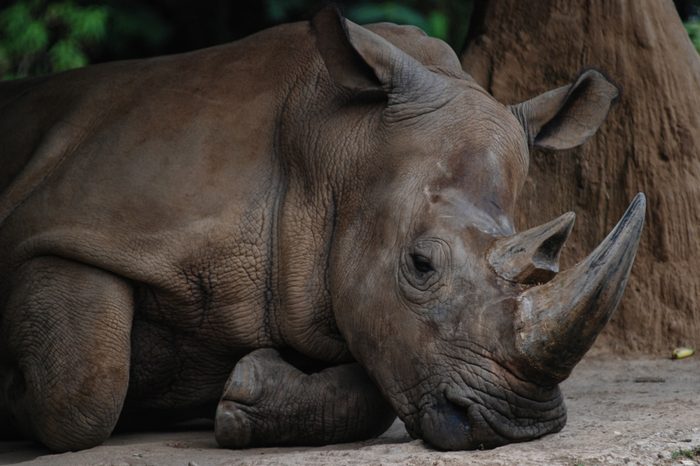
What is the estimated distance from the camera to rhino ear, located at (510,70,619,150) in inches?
264

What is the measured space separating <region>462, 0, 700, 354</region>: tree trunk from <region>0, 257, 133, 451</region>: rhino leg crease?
2922 millimetres

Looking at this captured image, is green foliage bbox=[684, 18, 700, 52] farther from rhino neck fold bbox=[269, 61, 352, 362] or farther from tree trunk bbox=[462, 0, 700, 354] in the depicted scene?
rhino neck fold bbox=[269, 61, 352, 362]

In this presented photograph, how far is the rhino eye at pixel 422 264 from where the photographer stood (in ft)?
18.5

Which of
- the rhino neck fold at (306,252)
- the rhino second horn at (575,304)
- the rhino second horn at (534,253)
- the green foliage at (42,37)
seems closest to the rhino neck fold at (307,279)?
the rhino neck fold at (306,252)

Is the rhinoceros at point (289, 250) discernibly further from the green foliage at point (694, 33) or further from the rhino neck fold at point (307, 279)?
the green foliage at point (694, 33)

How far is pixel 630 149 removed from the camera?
817 cm

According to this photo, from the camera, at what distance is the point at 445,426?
5.39 m

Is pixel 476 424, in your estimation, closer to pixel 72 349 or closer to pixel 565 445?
pixel 565 445

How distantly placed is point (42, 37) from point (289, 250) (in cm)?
683

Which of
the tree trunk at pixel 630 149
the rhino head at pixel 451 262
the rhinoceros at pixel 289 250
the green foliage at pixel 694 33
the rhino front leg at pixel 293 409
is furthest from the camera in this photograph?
the green foliage at pixel 694 33

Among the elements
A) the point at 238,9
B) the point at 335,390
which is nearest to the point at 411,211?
the point at 335,390

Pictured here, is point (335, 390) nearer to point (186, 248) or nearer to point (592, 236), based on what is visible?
point (186, 248)

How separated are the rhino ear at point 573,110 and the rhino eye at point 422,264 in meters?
1.25

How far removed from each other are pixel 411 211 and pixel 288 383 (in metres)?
0.90
